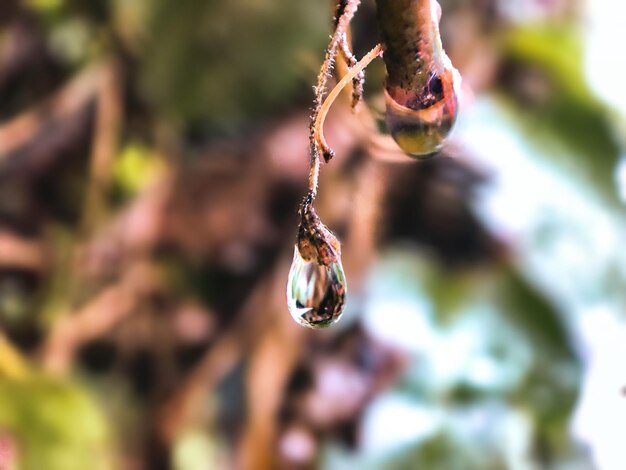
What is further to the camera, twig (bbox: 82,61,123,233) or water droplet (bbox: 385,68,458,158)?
twig (bbox: 82,61,123,233)

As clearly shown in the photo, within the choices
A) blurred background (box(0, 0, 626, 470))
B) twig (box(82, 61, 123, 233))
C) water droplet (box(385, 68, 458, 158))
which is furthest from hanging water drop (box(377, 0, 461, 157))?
twig (box(82, 61, 123, 233))

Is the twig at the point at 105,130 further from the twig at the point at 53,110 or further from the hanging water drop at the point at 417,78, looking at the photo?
the hanging water drop at the point at 417,78

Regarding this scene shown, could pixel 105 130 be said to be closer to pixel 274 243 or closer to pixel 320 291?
pixel 274 243

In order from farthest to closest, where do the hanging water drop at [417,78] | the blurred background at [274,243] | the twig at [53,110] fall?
the twig at [53,110]
the blurred background at [274,243]
the hanging water drop at [417,78]

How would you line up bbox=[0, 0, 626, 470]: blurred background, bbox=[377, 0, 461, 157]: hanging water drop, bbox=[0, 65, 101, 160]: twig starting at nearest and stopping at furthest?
bbox=[377, 0, 461, 157]: hanging water drop < bbox=[0, 0, 626, 470]: blurred background < bbox=[0, 65, 101, 160]: twig

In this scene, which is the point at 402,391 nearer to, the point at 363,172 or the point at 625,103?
the point at 363,172

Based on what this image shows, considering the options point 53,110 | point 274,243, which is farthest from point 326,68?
point 53,110

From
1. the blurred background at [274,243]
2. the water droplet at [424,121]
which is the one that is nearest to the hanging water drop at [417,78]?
the water droplet at [424,121]

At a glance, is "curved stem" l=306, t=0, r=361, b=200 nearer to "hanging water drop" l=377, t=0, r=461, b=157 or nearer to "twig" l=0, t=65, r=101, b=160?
"hanging water drop" l=377, t=0, r=461, b=157
